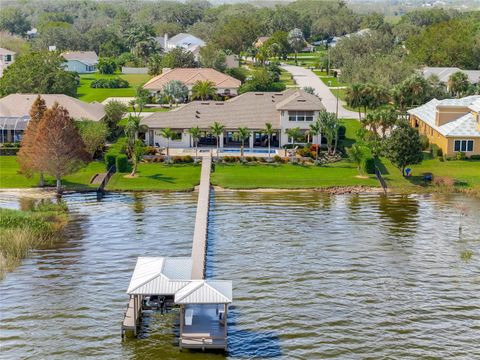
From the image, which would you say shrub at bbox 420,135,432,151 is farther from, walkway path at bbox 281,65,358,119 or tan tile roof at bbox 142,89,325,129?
walkway path at bbox 281,65,358,119

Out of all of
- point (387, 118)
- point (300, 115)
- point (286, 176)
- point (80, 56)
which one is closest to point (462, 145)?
point (387, 118)

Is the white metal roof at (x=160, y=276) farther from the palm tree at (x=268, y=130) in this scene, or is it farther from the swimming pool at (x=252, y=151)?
the palm tree at (x=268, y=130)

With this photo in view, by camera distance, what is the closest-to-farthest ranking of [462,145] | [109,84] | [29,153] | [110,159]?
1. [29,153]
2. [110,159]
3. [462,145]
4. [109,84]

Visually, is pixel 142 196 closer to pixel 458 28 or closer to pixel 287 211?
pixel 287 211

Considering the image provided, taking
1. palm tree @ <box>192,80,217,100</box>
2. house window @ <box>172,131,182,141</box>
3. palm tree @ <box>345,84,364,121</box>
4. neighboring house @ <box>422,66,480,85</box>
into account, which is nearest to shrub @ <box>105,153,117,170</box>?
house window @ <box>172,131,182,141</box>

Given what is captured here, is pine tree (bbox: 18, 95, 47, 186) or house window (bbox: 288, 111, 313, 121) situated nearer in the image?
pine tree (bbox: 18, 95, 47, 186)

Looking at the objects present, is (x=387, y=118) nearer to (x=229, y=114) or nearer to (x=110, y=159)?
(x=229, y=114)
